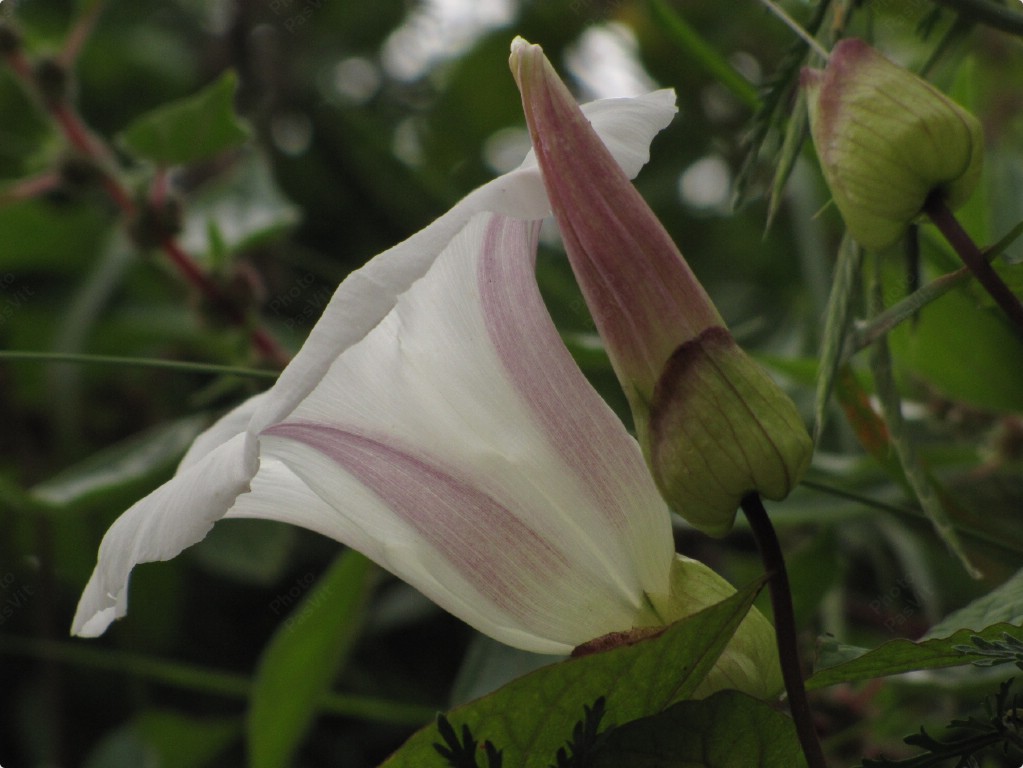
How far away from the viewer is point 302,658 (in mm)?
703

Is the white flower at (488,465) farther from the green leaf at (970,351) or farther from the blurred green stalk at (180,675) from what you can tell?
the blurred green stalk at (180,675)

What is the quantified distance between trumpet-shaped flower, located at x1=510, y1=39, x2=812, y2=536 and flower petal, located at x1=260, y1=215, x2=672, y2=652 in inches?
1.3

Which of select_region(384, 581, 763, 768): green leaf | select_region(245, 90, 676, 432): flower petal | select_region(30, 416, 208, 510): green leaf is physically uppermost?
select_region(245, 90, 676, 432): flower petal

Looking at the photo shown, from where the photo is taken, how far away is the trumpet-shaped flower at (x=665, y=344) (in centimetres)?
33

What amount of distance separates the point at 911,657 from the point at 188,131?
62 centimetres

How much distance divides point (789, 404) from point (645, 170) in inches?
39.7

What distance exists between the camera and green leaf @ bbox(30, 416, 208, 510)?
0.82 m

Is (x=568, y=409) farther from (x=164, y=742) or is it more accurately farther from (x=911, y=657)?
(x=164, y=742)

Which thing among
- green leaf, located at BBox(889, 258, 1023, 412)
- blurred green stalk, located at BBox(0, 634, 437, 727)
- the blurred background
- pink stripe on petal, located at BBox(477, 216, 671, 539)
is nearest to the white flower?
pink stripe on petal, located at BBox(477, 216, 671, 539)

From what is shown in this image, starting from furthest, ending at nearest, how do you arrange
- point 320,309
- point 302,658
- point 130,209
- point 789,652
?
point 320,309
point 130,209
point 302,658
point 789,652

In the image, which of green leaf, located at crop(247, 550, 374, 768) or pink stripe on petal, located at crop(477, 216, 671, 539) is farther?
green leaf, located at crop(247, 550, 374, 768)

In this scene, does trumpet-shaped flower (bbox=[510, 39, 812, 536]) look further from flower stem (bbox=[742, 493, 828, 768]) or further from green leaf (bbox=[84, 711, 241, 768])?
green leaf (bbox=[84, 711, 241, 768])

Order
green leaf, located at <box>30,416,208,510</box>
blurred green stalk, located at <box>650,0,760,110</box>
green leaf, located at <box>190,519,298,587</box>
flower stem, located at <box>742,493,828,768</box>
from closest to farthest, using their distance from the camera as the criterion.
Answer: flower stem, located at <box>742,493,828,768</box>
blurred green stalk, located at <box>650,0,760,110</box>
green leaf, located at <box>30,416,208,510</box>
green leaf, located at <box>190,519,298,587</box>

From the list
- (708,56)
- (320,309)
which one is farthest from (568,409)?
(320,309)
